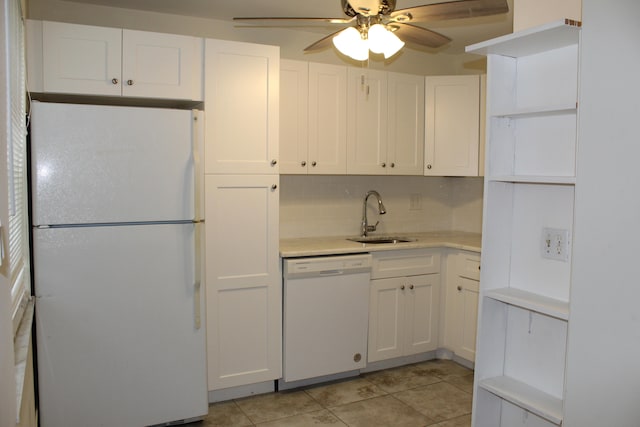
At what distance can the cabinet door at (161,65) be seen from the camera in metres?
2.64

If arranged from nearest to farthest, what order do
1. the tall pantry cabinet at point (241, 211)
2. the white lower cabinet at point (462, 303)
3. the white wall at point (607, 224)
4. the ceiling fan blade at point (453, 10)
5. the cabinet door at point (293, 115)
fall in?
the white wall at point (607, 224)
the ceiling fan blade at point (453, 10)
the tall pantry cabinet at point (241, 211)
the cabinet door at point (293, 115)
the white lower cabinet at point (462, 303)

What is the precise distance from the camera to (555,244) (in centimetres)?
188

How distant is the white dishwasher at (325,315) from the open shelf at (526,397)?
1.41 m

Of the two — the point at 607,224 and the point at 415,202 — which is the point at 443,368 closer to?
the point at 415,202

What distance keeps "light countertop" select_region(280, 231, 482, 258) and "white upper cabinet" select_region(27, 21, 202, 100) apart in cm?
112

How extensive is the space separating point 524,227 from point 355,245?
157 centimetres

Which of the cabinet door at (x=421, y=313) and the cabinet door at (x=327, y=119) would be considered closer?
the cabinet door at (x=327, y=119)

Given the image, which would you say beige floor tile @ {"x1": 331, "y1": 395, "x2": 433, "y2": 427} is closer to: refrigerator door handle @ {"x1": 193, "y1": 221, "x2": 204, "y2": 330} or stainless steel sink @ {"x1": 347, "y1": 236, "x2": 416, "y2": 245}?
refrigerator door handle @ {"x1": 193, "y1": 221, "x2": 204, "y2": 330}

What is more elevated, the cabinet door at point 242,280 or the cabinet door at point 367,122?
the cabinet door at point 367,122

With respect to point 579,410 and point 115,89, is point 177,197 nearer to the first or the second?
point 115,89

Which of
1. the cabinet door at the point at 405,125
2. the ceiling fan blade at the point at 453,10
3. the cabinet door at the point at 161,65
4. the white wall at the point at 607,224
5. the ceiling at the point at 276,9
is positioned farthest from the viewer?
the cabinet door at the point at 405,125

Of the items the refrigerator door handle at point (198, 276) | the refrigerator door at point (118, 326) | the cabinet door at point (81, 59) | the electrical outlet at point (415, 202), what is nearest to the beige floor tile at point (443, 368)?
the electrical outlet at point (415, 202)

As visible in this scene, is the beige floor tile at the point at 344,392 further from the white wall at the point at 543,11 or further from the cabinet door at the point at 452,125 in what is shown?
the white wall at the point at 543,11

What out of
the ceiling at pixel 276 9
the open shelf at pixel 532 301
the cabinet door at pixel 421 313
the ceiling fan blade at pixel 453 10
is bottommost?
the cabinet door at pixel 421 313
